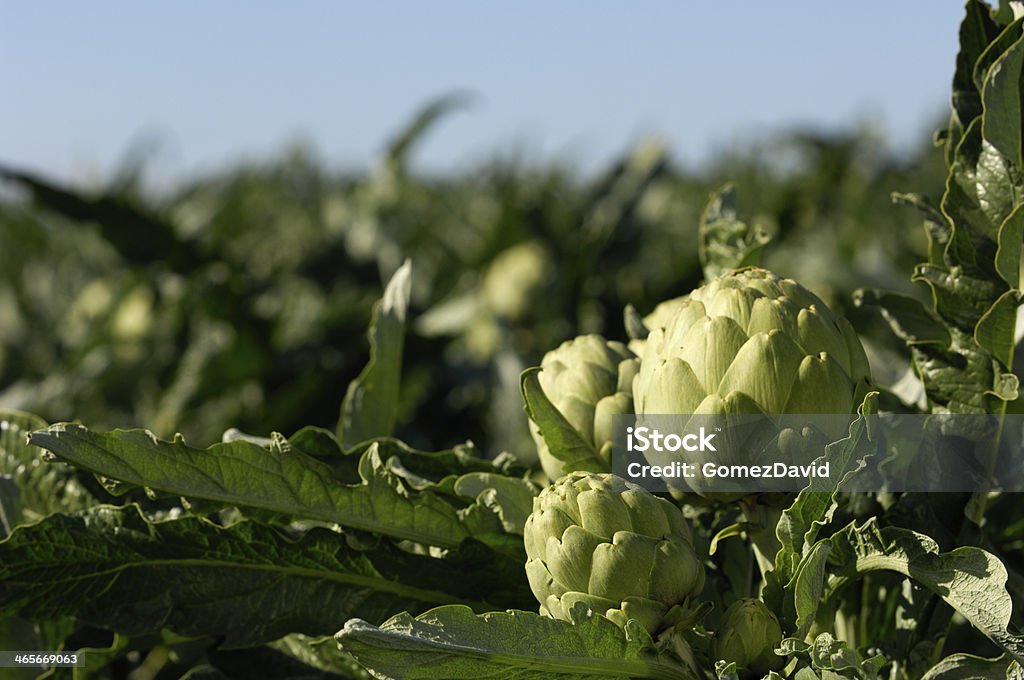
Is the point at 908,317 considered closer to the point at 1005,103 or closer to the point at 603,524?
the point at 1005,103

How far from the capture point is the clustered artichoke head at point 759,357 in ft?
2.02

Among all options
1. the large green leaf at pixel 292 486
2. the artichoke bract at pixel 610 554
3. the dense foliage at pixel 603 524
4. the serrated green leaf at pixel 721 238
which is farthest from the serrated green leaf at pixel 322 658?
the serrated green leaf at pixel 721 238

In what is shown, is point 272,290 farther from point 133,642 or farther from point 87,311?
point 133,642

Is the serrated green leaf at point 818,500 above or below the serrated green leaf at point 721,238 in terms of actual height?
below

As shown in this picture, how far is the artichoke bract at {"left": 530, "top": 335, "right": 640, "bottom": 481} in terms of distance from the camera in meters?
0.71

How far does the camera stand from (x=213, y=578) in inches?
29.1

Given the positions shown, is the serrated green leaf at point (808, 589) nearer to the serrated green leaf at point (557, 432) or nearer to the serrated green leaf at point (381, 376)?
the serrated green leaf at point (557, 432)

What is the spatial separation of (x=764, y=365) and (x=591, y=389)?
0.14 m

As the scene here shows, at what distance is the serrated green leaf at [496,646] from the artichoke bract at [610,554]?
20mm

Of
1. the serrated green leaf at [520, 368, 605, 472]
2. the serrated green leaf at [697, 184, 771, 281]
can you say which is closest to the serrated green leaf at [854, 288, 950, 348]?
the serrated green leaf at [697, 184, 771, 281]

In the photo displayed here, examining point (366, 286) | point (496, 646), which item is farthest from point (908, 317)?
point (366, 286)

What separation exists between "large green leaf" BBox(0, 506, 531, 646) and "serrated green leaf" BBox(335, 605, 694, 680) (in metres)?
0.14

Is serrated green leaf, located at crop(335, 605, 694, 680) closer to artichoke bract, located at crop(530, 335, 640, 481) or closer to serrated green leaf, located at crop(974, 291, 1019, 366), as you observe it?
artichoke bract, located at crop(530, 335, 640, 481)

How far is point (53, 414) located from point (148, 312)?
1.24ft
